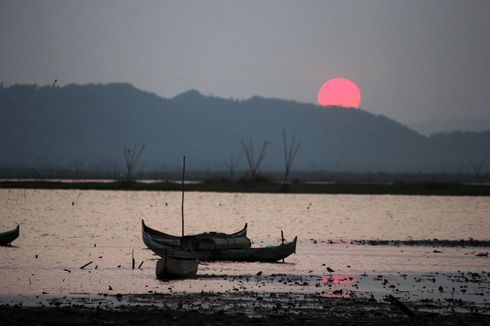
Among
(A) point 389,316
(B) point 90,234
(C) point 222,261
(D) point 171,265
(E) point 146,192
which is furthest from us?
(E) point 146,192

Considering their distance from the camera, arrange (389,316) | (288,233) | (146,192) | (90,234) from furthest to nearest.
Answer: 1. (146,192)
2. (288,233)
3. (90,234)
4. (389,316)

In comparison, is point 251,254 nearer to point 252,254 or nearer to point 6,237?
point 252,254

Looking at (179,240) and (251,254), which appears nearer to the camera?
(251,254)

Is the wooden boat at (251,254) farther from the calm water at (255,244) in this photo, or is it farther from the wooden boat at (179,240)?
the calm water at (255,244)

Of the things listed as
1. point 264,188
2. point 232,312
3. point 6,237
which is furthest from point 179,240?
point 264,188

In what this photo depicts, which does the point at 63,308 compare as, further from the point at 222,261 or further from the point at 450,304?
the point at 222,261

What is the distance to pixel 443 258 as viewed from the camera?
4106 centimetres

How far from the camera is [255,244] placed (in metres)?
49.2

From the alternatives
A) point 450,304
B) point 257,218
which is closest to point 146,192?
point 257,218

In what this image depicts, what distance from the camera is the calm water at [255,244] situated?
2989cm

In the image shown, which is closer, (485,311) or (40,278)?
(485,311)

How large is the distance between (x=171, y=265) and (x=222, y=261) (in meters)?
7.94

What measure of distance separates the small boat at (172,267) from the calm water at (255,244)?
484 mm

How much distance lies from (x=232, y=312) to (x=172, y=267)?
8.43 metres
